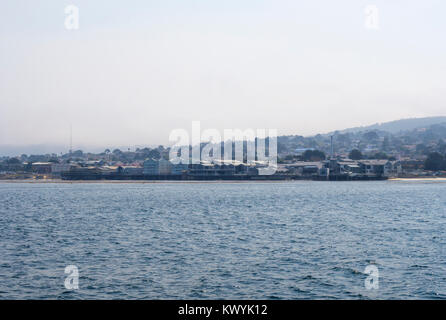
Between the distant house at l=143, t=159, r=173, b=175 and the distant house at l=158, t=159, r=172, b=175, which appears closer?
the distant house at l=143, t=159, r=173, b=175

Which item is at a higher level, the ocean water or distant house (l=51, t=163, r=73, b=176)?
distant house (l=51, t=163, r=73, b=176)

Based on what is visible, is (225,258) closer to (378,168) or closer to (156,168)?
(378,168)

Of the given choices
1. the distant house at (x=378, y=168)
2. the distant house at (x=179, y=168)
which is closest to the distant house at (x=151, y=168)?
the distant house at (x=179, y=168)

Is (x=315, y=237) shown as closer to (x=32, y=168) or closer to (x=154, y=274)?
(x=154, y=274)

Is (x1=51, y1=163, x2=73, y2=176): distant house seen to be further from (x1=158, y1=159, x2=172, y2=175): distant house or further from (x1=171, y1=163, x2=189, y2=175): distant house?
(x1=171, y1=163, x2=189, y2=175): distant house

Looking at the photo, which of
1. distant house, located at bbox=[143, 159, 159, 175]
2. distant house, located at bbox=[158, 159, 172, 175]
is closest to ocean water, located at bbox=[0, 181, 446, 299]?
distant house, located at bbox=[143, 159, 159, 175]

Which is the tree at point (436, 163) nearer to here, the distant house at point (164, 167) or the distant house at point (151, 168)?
the distant house at point (164, 167)

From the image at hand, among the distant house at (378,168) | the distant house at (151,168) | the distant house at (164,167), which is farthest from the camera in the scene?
the distant house at (164,167)

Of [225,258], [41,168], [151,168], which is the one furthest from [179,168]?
[225,258]

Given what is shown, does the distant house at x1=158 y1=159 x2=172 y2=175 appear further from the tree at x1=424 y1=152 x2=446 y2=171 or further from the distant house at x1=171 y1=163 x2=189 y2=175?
the tree at x1=424 y1=152 x2=446 y2=171

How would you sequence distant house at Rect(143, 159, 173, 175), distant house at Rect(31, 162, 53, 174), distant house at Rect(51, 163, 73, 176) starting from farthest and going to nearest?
distant house at Rect(31, 162, 53, 174) → distant house at Rect(51, 163, 73, 176) → distant house at Rect(143, 159, 173, 175)

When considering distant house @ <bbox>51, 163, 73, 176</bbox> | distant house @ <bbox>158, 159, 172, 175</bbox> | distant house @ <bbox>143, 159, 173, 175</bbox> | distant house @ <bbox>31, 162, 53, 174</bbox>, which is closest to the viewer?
distant house @ <bbox>143, 159, 173, 175</bbox>

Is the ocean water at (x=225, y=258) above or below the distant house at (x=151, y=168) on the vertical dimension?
below

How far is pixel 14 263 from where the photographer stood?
73.5 feet
